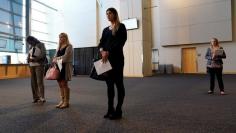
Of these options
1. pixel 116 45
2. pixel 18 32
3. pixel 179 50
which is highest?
pixel 18 32

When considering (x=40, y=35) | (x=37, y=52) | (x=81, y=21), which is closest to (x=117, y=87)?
(x=37, y=52)

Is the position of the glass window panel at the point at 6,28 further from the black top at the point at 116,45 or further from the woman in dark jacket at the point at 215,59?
the black top at the point at 116,45

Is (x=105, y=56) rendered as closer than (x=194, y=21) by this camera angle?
Yes

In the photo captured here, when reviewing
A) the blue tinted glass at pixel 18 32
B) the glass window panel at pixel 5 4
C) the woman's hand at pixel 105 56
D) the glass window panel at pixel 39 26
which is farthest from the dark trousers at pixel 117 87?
the glass window panel at pixel 39 26

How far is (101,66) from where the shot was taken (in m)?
2.77

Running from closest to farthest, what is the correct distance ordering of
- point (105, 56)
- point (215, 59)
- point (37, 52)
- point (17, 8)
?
point (105, 56) → point (37, 52) → point (215, 59) → point (17, 8)

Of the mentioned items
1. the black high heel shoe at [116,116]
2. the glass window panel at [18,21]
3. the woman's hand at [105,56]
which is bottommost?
the black high heel shoe at [116,116]

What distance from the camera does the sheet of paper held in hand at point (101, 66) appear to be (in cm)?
274

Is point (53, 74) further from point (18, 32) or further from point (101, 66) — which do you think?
point (18, 32)

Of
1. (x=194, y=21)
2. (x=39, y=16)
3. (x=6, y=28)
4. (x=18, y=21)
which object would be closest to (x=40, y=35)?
(x=39, y=16)

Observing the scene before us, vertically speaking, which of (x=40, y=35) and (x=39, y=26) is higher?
(x=39, y=26)

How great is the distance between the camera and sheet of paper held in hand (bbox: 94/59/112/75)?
9.00 feet

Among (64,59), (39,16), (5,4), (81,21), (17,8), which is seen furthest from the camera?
(39,16)

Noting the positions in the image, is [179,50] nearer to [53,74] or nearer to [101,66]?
[53,74]
